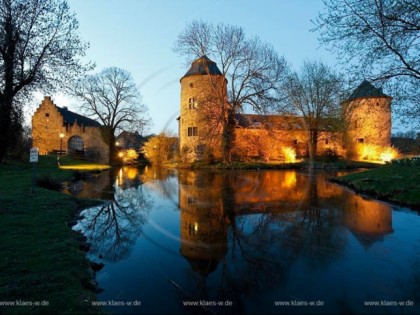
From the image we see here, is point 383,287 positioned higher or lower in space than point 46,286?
lower

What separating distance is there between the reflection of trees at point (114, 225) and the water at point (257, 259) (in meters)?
0.02

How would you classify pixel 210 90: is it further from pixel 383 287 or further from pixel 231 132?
pixel 383 287

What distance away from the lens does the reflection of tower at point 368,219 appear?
6.00 m


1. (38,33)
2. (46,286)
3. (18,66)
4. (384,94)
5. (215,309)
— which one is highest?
(38,33)

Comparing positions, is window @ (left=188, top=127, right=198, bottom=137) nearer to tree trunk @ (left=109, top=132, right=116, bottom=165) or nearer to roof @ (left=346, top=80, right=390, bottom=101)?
tree trunk @ (left=109, top=132, right=116, bottom=165)

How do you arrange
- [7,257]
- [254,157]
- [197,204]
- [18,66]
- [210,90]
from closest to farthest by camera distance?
[7,257] < [197,204] < [18,66] < [210,90] < [254,157]

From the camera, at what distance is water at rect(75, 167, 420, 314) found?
332cm

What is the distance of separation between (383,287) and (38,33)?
16564mm

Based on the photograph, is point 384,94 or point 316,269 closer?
point 316,269

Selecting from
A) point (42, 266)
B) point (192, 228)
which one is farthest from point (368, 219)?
point (42, 266)

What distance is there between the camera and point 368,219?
7328 millimetres

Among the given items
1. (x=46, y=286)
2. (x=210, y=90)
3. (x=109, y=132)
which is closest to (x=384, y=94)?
(x=46, y=286)

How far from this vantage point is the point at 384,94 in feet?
32.3

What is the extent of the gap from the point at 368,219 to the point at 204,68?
93.2 feet
